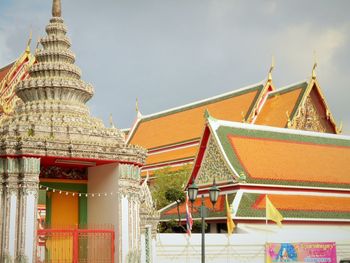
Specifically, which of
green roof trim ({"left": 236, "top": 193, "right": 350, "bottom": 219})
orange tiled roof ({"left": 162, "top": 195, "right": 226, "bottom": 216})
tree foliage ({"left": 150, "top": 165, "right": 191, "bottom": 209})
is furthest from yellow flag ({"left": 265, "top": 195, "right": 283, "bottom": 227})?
tree foliage ({"left": 150, "top": 165, "right": 191, "bottom": 209})

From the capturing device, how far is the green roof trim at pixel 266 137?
24.3 m

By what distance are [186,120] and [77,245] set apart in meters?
27.8

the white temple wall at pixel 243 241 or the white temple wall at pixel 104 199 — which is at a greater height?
the white temple wall at pixel 104 199

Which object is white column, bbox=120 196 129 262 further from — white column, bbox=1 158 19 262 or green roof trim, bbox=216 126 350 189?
green roof trim, bbox=216 126 350 189

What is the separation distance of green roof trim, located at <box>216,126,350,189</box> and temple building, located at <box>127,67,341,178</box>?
337cm

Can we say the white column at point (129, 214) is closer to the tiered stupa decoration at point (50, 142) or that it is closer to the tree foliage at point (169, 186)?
the tiered stupa decoration at point (50, 142)

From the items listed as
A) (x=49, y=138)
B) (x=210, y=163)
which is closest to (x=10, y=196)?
(x=49, y=138)

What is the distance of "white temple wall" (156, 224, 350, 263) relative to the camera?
59.7ft

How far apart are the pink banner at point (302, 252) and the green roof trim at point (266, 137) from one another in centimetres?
346

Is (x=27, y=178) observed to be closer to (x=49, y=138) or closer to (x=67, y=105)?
(x=49, y=138)

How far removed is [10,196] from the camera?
12859 millimetres

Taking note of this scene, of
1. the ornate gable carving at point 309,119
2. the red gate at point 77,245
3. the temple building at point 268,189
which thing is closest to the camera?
the red gate at point 77,245

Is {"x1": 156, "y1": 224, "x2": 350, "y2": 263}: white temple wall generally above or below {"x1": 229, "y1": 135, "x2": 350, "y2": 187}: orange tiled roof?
below

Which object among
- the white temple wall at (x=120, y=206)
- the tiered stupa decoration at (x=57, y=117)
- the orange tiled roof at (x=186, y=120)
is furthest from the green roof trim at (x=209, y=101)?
the white temple wall at (x=120, y=206)
